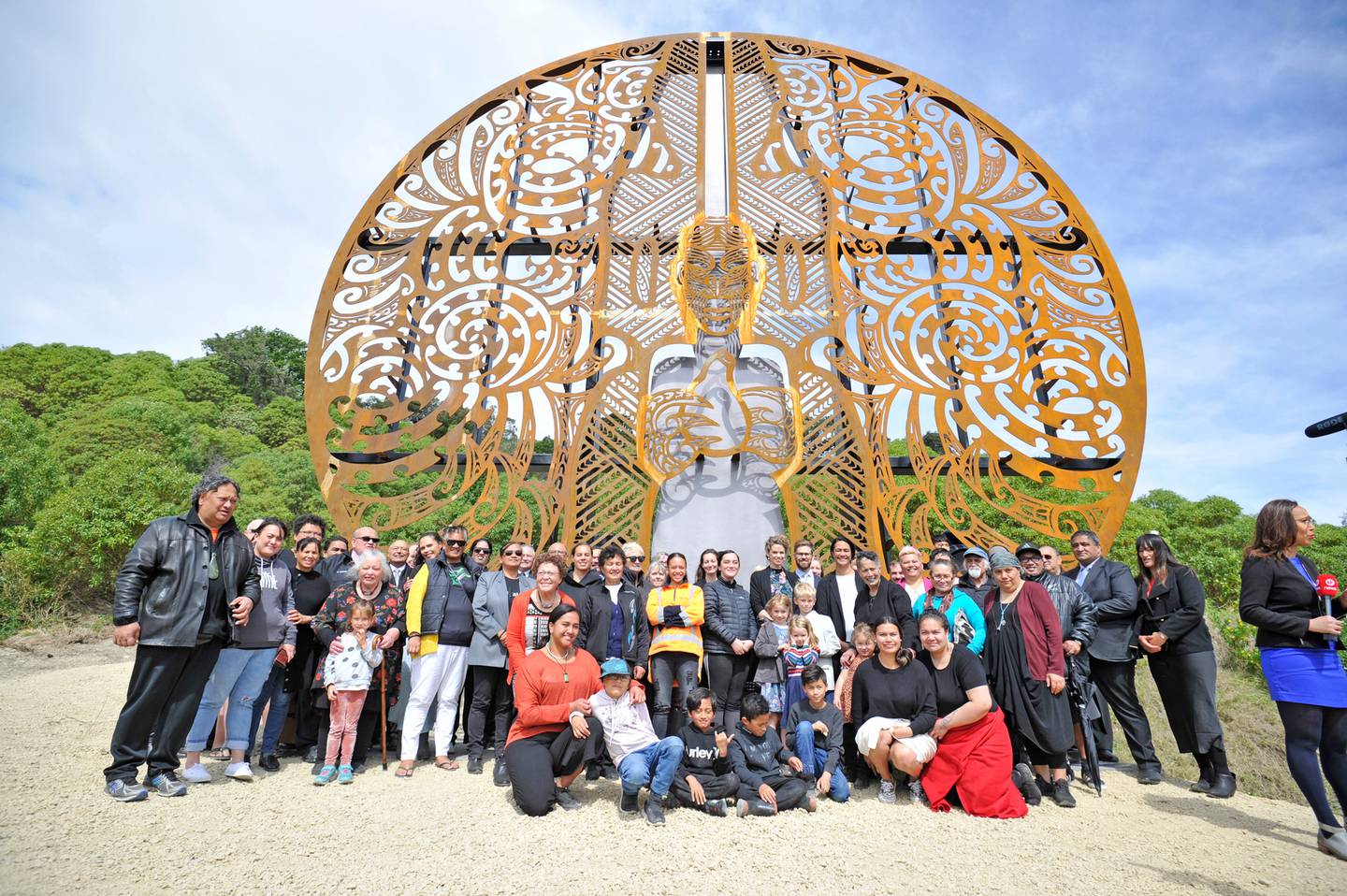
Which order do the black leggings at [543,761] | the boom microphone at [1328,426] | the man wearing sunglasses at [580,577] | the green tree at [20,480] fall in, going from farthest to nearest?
the green tree at [20,480]
the man wearing sunglasses at [580,577]
the black leggings at [543,761]
the boom microphone at [1328,426]

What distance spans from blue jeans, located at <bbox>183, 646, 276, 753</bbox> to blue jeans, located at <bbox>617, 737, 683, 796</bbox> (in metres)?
1.90

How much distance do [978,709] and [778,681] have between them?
1.01 m

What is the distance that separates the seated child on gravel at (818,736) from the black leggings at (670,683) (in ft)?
1.85

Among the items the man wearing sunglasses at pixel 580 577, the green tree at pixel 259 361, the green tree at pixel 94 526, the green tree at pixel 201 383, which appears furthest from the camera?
the green tree at pixel 259 361

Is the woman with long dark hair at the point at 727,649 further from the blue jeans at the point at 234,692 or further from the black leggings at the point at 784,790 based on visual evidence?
the blue jeans at the point at 234,692

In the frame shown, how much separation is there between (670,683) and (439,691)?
1331mm

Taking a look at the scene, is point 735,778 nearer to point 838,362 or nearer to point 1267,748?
point 838,362

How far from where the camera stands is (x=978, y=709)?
3.28m

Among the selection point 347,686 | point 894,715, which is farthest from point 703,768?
point 347,686

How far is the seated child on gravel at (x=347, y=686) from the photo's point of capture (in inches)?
141

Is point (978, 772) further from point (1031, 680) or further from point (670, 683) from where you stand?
point (670, 683)

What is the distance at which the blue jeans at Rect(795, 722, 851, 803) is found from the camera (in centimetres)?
342

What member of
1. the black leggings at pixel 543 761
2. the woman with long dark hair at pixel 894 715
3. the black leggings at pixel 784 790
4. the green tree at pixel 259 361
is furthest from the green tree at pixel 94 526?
the green tree at pixel 259 361

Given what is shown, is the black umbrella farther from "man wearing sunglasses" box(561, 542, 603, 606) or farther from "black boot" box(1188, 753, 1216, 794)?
→ "man wearing sunglasses" box(561, 542, 603, 606)
